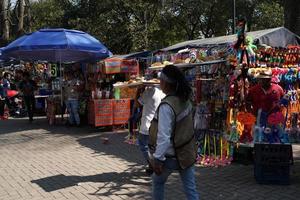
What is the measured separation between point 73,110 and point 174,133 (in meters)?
10.1

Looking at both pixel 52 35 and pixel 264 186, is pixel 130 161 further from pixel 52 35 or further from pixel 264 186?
pixel 52 35

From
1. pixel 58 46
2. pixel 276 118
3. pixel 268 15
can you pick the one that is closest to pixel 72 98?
pixel 58 46

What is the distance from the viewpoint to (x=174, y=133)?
4.58 meters

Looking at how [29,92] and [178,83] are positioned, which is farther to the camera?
[29,92]

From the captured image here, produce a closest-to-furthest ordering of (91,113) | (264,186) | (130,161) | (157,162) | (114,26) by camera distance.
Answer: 1. (157,162)
2. (264,186)
3. (130,161)
4. (91,113)
5. (114,26)

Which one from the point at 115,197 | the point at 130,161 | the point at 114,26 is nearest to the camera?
the point at 115,197

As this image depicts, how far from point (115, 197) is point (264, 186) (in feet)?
7.44

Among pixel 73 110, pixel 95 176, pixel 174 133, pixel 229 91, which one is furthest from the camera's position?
pixel 73 110

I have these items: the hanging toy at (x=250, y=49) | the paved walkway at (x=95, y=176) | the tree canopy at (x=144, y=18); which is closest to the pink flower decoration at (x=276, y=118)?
the paved walkway at (x=95, y=176)

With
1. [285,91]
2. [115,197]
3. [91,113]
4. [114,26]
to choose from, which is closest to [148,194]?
[115,197]

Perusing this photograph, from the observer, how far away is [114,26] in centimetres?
3162

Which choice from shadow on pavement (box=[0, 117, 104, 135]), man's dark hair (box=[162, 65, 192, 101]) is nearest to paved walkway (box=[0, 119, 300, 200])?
shadow on pavement (box=[0, 117, 104, 135])

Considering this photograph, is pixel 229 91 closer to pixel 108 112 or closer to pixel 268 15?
pixel 108 112

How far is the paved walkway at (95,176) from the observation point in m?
6.75
